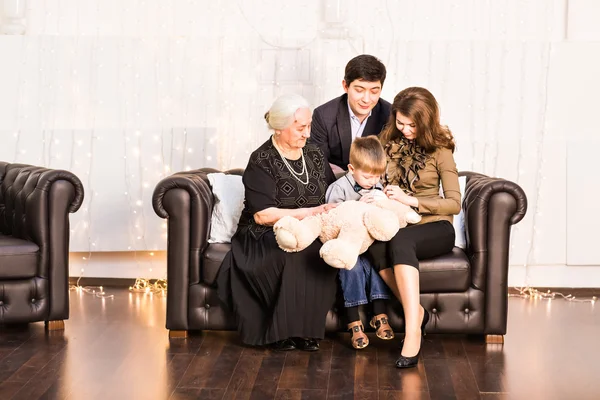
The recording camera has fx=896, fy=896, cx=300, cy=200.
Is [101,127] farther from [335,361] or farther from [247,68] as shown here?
[335,361]

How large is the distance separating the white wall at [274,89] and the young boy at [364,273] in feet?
4.66

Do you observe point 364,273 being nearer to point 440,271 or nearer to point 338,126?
point 440,271

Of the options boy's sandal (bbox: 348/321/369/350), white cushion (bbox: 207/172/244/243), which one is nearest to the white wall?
white cushion (bbox: 207/172/244/243)

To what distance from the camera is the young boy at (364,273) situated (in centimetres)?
382

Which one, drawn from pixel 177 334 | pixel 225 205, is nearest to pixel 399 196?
pixel 225 205

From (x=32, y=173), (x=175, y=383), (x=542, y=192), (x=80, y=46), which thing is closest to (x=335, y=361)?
(x=175, y=383)

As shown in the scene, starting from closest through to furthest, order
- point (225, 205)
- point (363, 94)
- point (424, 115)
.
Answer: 1. point (424, 115)
2. point (225, 205)
3. point (363, 94)

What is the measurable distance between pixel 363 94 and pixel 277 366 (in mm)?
1491

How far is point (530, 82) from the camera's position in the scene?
17.1ft

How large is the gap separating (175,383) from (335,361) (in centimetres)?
70

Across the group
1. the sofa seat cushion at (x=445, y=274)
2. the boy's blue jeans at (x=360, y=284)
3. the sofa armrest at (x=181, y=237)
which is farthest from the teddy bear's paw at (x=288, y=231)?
the sofa seat cushion at (x=445, y=274)

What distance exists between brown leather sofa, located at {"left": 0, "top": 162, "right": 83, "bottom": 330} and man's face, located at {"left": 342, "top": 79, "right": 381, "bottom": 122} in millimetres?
1405

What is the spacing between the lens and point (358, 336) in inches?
153

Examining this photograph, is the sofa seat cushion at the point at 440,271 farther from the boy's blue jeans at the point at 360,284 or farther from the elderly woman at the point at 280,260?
the boy's blue jeans at the point at 360,284
